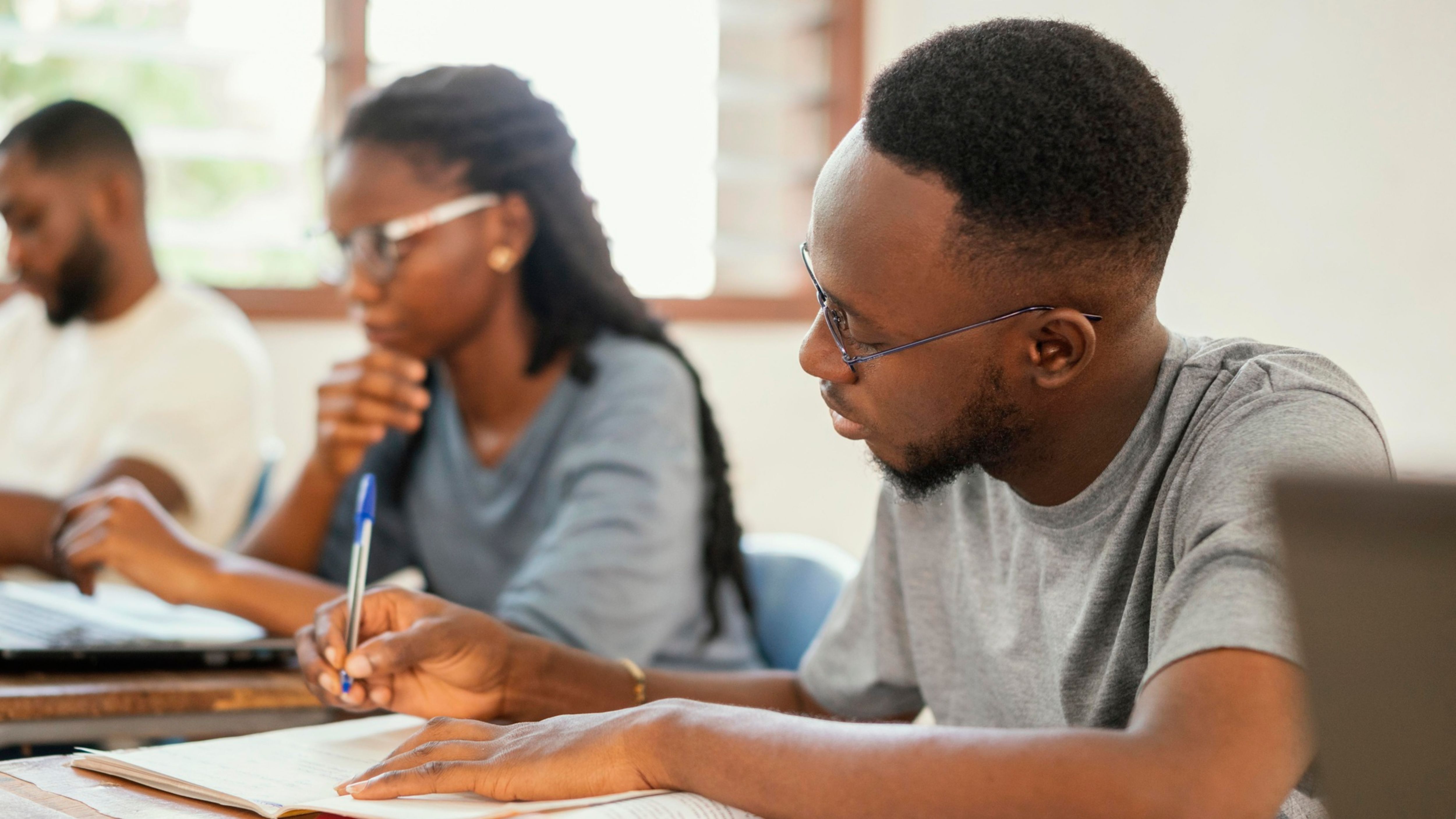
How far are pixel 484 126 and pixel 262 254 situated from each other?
4.72ft

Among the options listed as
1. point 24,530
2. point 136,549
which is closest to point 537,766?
point 136,549

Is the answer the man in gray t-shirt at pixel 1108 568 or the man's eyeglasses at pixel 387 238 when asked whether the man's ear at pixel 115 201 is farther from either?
the man in gray t-shirt at pixel 1108 568

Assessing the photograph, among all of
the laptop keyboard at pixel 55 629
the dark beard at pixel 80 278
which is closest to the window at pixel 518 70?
the dark beard at pixel 80 278

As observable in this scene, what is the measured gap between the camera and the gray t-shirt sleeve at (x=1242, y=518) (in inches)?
31.1

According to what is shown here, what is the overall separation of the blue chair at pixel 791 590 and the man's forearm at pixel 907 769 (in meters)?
0.85

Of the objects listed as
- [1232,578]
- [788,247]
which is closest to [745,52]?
[788,247]

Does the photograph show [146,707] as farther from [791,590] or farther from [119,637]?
[791,590]

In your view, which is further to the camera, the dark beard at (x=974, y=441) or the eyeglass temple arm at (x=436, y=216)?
the eyeglass temple arm at (x=436, y=216)

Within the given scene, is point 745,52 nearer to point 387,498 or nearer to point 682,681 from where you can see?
point 387,498

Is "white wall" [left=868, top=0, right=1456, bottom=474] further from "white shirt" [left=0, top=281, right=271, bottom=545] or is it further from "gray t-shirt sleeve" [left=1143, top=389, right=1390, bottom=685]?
"white shirt" [left=0, top=281, right=271, bottom=545]

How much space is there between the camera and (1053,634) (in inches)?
44.4

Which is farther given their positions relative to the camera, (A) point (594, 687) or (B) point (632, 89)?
(B) point (632, 89)

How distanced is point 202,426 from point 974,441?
176cm

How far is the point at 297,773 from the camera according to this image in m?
0.96
